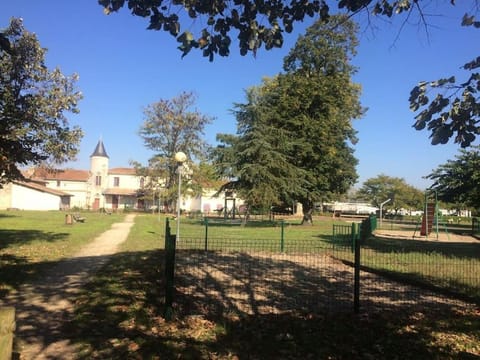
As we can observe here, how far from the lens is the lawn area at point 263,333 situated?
5.05m

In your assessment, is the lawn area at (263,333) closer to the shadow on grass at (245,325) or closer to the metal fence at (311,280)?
the shadow on grass at (245,325)

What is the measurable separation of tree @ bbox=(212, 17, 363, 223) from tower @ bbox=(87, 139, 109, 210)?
49.2 metres

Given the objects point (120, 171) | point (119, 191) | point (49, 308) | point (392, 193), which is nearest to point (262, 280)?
point (49, 308)

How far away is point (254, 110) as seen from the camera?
28.1 m

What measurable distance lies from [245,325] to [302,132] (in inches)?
1086

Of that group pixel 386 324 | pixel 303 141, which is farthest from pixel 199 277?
pixel 303 141

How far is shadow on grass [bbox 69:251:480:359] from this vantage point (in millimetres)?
5117

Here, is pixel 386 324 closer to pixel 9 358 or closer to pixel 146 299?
pixel 146 299

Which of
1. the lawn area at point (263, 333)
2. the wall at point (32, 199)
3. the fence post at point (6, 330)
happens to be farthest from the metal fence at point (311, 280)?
the wall at point (32, 199)

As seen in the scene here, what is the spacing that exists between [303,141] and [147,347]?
91.7 feet

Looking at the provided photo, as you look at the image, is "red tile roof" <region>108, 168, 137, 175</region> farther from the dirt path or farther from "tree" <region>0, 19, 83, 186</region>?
the dirt path

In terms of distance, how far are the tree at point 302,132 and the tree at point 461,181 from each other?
766cm

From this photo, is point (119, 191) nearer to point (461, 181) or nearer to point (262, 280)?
point (461, 181)

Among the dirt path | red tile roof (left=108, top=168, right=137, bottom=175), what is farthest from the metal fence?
red tile roof (left=108, top=168, right=137, bottom=175)
